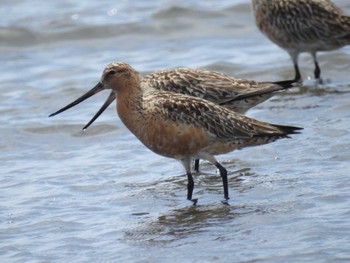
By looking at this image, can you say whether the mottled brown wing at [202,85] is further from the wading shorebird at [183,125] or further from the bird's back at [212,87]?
the wading shorebird at [183,125]

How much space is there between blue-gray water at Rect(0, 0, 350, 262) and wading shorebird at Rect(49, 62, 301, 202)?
16.8 inches

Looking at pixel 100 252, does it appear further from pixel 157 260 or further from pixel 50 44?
pixel 50 44

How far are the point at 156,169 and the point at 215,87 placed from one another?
1.01 metres

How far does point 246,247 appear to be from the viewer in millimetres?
7402

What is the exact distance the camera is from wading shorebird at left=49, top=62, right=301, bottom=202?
28.6ft

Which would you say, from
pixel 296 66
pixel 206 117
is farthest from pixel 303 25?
pixel 206 117

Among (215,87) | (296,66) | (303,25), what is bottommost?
(296,66)

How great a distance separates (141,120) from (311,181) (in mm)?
1596

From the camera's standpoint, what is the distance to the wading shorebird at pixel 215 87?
9.92 meters

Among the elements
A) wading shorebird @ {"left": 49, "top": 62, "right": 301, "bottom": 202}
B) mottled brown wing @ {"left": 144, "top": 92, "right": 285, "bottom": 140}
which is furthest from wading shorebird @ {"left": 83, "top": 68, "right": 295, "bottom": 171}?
mottled brown wing @ {"left": 144, "top": 92, "right": 285, "bottom": 140}

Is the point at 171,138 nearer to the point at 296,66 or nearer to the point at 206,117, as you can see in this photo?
the point at 206,117

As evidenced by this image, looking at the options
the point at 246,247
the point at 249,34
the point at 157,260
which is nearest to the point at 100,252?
the point at 157,260

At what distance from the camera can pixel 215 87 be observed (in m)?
10.1

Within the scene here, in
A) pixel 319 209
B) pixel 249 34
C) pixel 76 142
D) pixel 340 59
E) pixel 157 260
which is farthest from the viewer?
pixel 249 34
